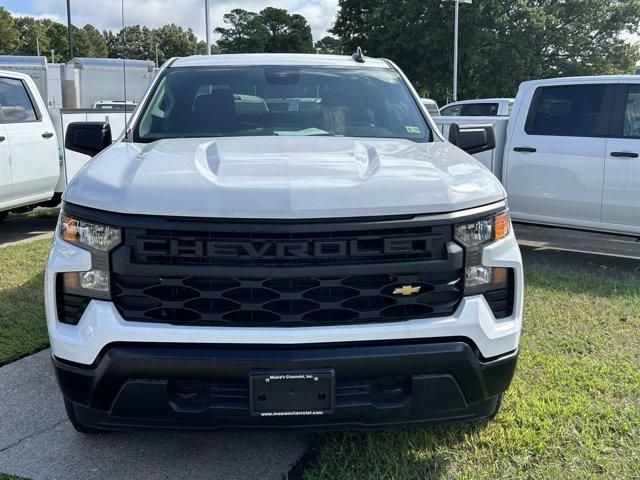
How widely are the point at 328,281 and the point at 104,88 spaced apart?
19520mm

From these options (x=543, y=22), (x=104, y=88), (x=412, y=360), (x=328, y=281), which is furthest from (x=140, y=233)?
(x=543, y=22)

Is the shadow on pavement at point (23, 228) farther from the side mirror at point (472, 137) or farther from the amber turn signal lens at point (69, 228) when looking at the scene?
the side mirror at point (472, 137)

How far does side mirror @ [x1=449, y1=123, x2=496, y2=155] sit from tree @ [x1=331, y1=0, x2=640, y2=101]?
32.9m

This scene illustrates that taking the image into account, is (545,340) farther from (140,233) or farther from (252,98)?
(140,233)

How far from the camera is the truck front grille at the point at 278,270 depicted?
2336 millimetres

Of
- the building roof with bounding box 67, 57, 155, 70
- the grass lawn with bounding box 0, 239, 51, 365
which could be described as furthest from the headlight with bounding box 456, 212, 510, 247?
the building roof with bounding box 67, 57, 155, 70

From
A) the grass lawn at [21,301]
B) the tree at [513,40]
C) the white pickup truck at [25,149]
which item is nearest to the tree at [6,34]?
the tree at [513,40]

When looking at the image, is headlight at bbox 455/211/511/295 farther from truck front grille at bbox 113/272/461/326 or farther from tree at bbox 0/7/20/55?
tree at bbox 0/7/20/55

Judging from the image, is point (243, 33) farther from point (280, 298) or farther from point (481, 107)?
point (280, 298)

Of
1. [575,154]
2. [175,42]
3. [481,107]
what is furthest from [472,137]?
[175,42]

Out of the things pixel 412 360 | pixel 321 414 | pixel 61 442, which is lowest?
pixel 61 442

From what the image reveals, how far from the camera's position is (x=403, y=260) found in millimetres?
2402

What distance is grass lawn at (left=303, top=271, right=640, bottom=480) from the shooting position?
110 inches

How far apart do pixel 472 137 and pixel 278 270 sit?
2211mm
